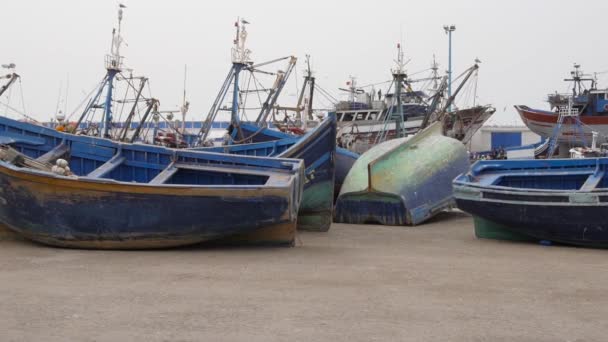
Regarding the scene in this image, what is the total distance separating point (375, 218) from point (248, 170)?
4.69m

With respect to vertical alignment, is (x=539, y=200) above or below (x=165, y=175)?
below

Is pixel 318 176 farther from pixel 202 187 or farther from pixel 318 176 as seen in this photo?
pixel 202 187

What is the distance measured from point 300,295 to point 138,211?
11.9 feet

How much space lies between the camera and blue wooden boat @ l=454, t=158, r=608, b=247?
973 cm

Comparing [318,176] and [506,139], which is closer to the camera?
[318,176]

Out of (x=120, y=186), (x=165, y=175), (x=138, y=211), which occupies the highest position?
(x=165, y=175)

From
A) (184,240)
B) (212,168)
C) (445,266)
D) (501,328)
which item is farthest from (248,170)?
(501,328)

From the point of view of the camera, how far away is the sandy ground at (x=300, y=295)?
4641 mm

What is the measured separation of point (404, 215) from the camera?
13555 mm

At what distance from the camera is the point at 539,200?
9.99 m

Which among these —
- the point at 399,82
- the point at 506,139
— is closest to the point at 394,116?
the point at 399,82

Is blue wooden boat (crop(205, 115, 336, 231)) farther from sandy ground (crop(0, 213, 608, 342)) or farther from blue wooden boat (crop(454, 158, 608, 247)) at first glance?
sandy ground (crop(0, 213, 608, 342))

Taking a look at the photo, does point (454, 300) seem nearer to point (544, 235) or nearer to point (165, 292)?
point (165, 292)

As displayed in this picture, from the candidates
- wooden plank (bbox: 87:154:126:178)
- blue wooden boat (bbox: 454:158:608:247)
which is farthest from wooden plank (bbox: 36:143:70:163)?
blue wooden boat (bbox: 454:158:608:247)
